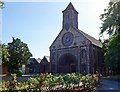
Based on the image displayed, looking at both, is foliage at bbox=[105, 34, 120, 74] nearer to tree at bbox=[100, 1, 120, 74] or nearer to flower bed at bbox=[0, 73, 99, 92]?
tree at bbox=[100, 1, 120, 74]

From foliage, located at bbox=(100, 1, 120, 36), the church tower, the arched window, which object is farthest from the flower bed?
the church tower

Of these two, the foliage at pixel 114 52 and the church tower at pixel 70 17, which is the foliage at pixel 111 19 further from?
the church tower at pixel 70 17

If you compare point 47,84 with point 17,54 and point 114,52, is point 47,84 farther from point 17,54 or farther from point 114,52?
point 17,54

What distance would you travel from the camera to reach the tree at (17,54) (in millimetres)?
48688

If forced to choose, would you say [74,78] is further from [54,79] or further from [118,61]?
[118,61]

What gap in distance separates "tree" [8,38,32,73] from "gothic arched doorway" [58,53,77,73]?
9788mm

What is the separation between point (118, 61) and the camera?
33.2 metres

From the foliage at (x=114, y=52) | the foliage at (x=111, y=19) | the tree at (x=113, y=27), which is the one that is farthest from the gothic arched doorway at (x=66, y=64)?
the foliage at (x=111, y=19)

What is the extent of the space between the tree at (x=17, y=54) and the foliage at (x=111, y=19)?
82.3ft

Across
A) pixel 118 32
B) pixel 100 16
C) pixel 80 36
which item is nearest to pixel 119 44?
pixel 118 32

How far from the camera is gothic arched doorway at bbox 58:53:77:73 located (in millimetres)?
56553

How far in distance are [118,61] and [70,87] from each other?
58.2ft

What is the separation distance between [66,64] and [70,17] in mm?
12634

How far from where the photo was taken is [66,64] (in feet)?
191
